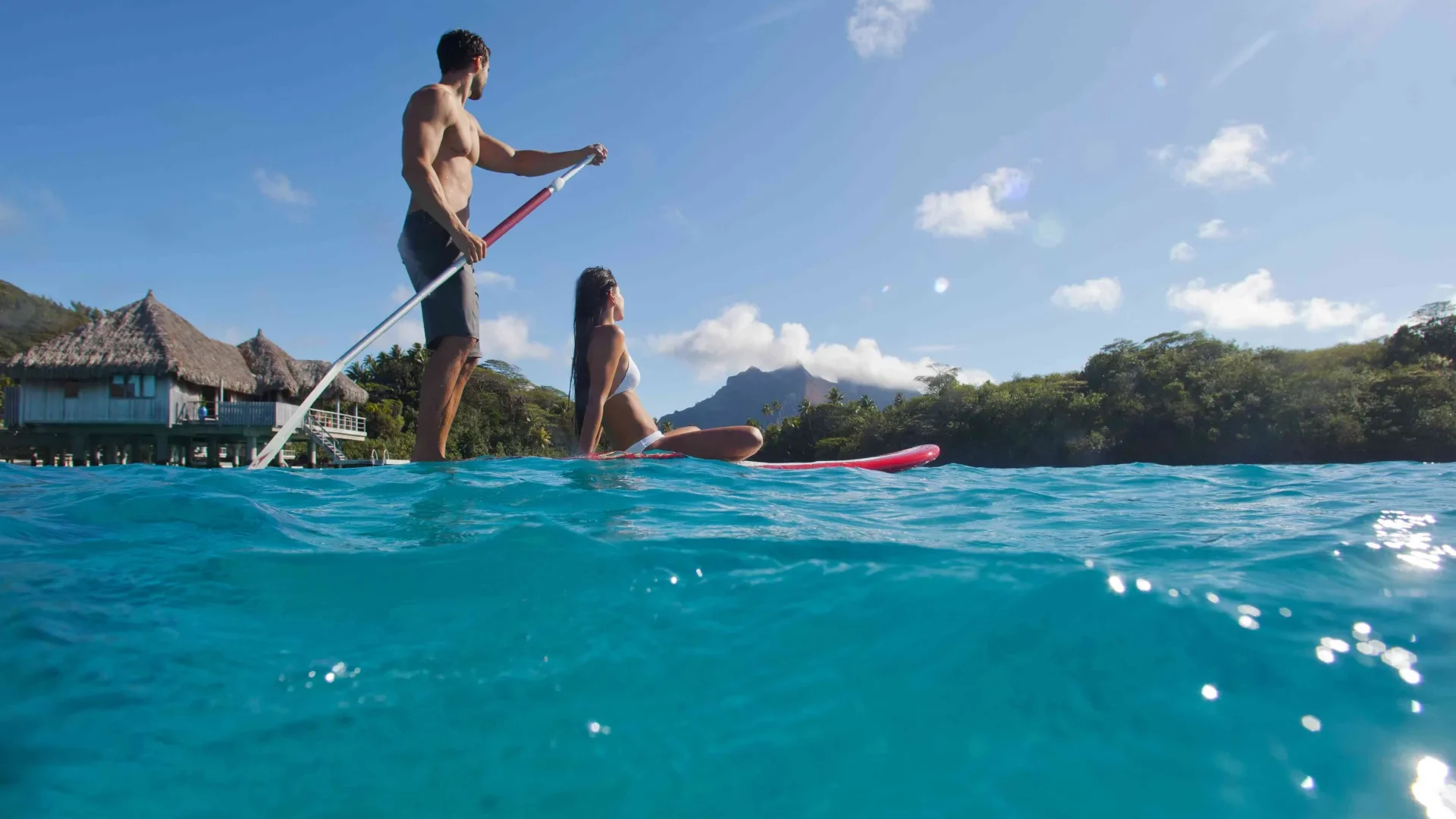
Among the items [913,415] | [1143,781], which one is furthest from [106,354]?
[913,415]

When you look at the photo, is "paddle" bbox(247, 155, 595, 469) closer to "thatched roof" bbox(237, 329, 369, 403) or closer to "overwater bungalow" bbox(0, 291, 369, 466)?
"overwater bungalow" bbox(0, 291, 369, 466)

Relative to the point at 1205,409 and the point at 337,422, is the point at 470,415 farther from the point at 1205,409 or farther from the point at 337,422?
the point at 1205,409

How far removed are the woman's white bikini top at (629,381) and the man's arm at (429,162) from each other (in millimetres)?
1073

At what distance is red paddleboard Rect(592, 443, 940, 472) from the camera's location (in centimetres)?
431

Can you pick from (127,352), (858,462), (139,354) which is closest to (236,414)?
(139,354)

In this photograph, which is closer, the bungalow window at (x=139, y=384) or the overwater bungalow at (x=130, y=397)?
the overwater bungalow at (x=130, y=397)

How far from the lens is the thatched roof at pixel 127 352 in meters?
18.3

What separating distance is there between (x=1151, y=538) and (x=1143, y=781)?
1417mm

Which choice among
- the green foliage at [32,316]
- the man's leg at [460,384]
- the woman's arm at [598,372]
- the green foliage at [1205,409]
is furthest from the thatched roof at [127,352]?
the green foliage at [32,316]

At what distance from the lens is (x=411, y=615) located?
61.2 inches

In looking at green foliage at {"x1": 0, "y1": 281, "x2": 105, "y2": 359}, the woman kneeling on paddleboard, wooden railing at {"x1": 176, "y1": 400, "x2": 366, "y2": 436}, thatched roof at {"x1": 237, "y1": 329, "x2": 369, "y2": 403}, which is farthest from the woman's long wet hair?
green foliage at {"x1": 0, "y1": 281, "x2": 105, "y2": 359}

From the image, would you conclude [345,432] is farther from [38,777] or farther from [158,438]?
[38,777]

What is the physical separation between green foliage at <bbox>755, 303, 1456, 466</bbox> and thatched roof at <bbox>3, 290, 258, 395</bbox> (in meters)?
23.1

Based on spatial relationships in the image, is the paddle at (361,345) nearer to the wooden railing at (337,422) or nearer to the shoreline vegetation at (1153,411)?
the wooden railing at (337,422)
